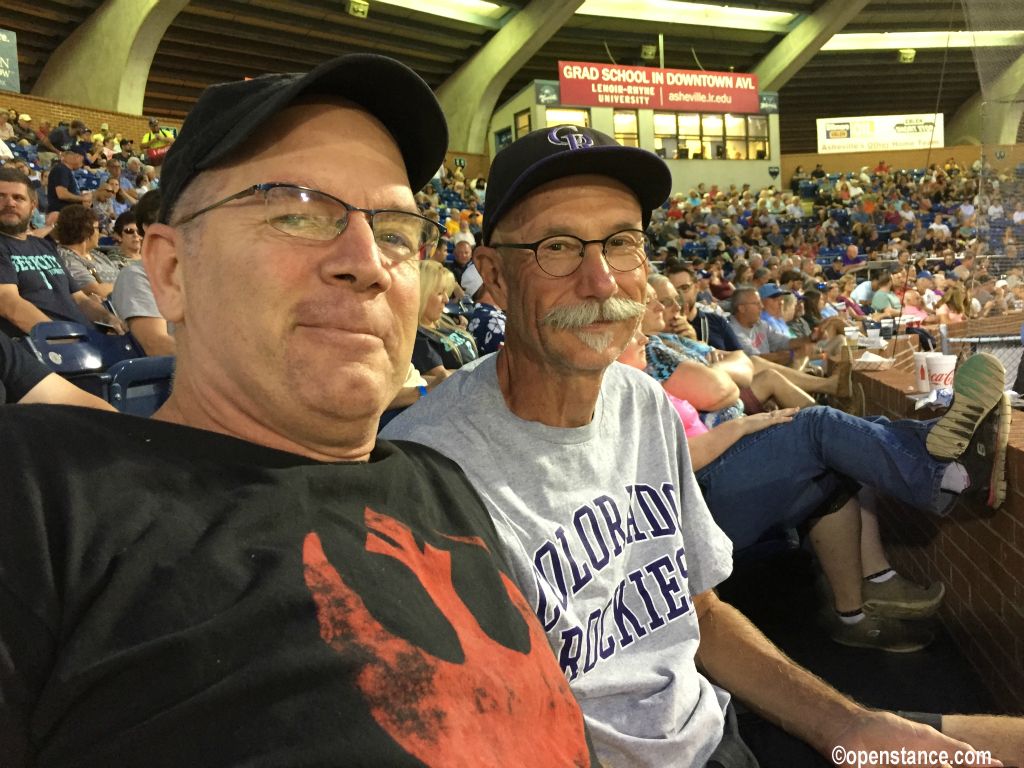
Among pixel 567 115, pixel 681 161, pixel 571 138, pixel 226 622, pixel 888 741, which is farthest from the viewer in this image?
pixel 681 161

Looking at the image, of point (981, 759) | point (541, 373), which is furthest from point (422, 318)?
point (981, 759)

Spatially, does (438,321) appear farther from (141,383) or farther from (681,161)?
(681,161)

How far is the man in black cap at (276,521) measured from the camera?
643 millimetres

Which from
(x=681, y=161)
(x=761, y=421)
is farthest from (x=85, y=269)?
(x=681, y=161)

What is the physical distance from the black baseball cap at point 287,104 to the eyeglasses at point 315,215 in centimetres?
6

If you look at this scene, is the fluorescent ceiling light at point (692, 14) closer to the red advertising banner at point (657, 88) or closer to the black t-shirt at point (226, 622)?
the red advertising banner at point (657, 88)

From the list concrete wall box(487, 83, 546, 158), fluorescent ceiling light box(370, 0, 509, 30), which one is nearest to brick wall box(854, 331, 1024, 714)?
fluorescent ceiling light box(370, 0, 509, 30)

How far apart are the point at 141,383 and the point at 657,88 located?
23.9 meters

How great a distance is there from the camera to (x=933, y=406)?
2695 millimetres

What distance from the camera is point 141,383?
10.4 feet

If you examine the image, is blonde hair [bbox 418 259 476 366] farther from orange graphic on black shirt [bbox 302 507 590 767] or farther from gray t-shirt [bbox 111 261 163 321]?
orange graphic on black shirt [bbox 302 507 590 767]

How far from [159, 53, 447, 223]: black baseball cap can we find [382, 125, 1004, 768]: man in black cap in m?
0.40

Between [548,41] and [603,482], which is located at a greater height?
[548,41]

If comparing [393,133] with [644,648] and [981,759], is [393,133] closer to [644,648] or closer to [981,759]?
[644,648]
